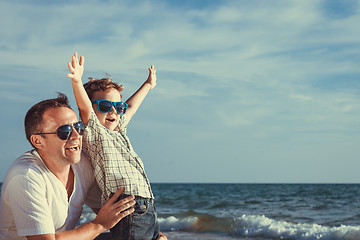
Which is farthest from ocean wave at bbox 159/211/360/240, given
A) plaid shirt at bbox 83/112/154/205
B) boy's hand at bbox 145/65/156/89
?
plaid shirt at bbox 83/112/154/205

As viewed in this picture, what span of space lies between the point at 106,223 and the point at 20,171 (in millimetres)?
709

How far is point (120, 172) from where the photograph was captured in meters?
3.42

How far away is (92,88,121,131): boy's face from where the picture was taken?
3764mm

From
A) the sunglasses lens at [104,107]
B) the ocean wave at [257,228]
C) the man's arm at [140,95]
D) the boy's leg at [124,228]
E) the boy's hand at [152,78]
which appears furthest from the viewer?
the ocean wave at [257,228]

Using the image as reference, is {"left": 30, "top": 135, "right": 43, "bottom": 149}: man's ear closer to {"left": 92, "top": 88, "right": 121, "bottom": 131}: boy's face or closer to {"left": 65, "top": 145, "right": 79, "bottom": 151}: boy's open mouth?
{"left": 65, "top": 145, "right": 79, "bottom": 151}: boy's open mouth

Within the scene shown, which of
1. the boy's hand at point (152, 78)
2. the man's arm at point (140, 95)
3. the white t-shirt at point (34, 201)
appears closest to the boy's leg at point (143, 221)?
the white t-shirt at point (34, 201)

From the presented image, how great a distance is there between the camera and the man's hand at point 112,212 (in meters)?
3.24

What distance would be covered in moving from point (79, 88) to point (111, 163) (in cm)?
62

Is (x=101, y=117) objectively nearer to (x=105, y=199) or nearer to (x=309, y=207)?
(x=105, y=199)

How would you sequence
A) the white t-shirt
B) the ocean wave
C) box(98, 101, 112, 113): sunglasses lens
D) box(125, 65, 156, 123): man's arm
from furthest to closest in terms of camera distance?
the ocean wave
box(125, 65, 156, 123): man's arm
box(98, 101, 112, 113): sunglasses lens
the white t-shirt

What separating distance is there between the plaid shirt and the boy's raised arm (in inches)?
2.5

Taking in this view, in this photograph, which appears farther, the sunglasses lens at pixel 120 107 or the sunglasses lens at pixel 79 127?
the sunglasses lens at pixel 120 107

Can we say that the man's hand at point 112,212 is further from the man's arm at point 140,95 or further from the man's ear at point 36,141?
the man's arm at point 140,95

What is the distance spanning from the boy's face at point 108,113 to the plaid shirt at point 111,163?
0.19 m
